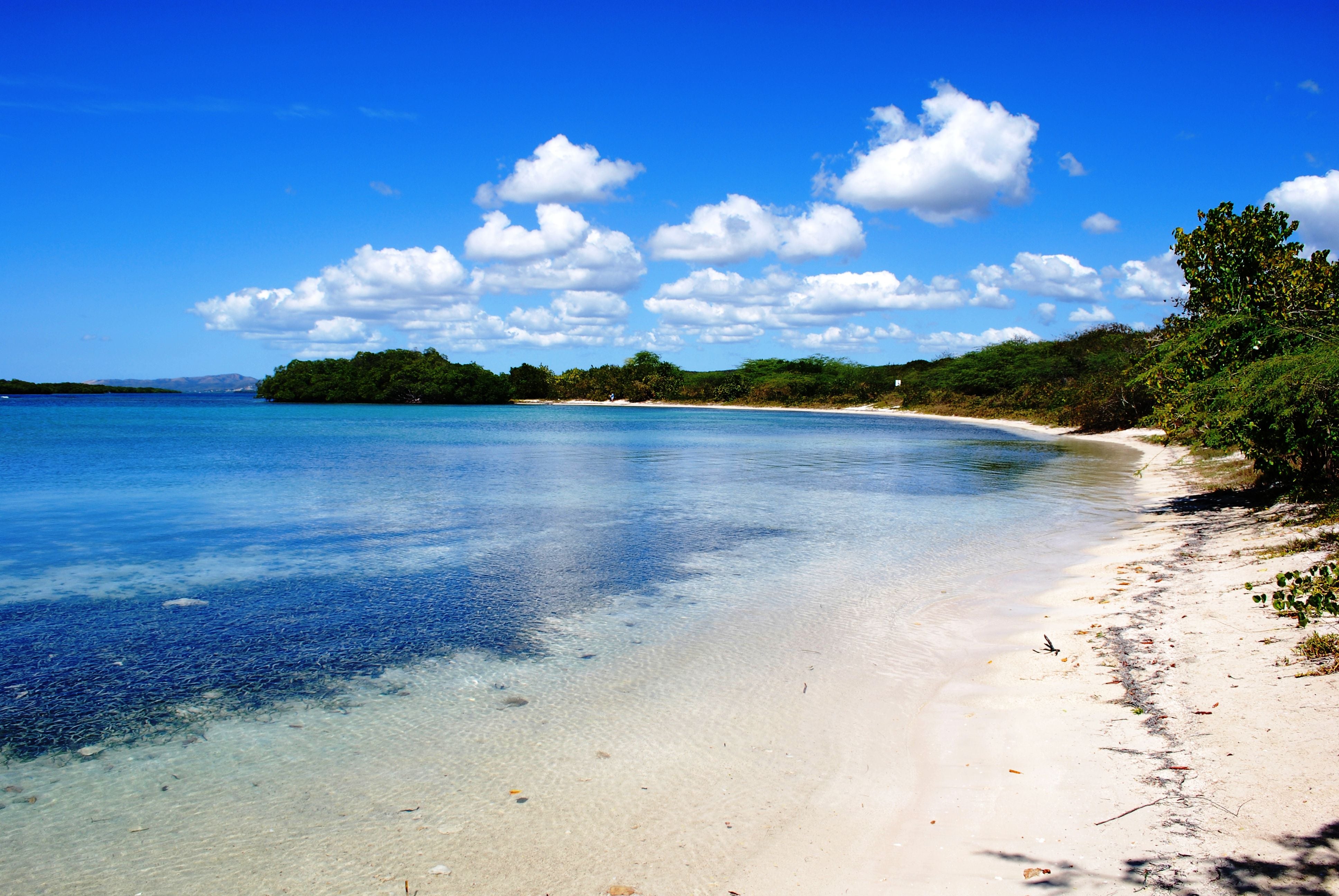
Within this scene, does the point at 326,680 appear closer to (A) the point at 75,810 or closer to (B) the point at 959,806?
(A) the point at 75,810

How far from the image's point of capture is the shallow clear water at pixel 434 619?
4.61m

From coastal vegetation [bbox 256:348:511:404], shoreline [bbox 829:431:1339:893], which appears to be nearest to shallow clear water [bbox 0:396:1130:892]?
shoreline [bbox 829:431:1339:893]

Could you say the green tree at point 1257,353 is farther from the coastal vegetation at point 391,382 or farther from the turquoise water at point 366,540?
the coastal vegetation at point 391,382

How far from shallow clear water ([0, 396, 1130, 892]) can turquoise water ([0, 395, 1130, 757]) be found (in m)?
0.06

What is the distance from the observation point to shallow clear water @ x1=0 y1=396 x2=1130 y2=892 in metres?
4.61

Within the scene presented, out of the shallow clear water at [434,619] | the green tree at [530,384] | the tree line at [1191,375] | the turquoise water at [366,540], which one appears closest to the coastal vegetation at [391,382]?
the green tree at [530,384]

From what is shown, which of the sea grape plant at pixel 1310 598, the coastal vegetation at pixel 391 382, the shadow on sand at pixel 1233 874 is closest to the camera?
the shadow on sand at pixel 1233 874

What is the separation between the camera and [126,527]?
13.0m

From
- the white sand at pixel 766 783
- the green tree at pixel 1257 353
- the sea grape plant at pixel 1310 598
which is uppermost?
the green tree at pixel 1257 353

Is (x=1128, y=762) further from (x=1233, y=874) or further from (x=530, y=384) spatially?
(x=530, y=384)

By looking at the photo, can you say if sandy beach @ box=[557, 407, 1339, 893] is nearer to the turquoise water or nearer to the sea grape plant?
the sea grape plant

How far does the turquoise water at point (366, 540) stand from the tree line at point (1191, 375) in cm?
301

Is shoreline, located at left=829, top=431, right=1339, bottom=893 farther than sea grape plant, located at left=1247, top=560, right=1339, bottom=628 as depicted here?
No

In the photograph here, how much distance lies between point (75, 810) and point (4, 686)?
8.02 feet
